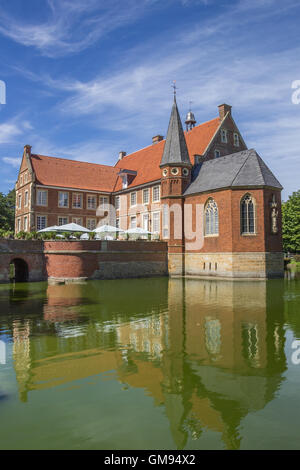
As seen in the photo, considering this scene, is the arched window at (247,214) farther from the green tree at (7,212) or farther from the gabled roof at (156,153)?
the green tree at (7,212)

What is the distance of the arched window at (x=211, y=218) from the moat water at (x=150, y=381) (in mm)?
17706

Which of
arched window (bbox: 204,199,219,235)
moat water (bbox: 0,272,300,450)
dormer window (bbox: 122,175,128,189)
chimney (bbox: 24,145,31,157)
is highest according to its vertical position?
chimney (bbox: 24,145,31,157)

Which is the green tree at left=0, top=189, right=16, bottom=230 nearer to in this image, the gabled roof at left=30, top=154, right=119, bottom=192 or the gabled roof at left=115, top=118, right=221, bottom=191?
the gabled roof at left=30, top=154, right=119, bottom=192

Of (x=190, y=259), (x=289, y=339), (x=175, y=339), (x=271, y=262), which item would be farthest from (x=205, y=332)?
(x=190, y=259)

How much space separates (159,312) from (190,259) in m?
19.0

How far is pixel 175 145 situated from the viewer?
3325 centimetres

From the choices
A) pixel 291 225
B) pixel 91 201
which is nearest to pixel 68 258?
pixel 91 201

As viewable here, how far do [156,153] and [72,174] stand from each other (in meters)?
10.0

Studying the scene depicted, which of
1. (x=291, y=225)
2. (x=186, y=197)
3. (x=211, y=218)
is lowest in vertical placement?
(x=211, y=218)

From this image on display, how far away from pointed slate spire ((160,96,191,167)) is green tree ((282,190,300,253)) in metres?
24.2

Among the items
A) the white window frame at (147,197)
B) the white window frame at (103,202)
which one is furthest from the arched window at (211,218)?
the white window frame at (103,202)

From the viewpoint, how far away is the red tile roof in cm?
3724

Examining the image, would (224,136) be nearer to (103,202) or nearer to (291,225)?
(103,202)

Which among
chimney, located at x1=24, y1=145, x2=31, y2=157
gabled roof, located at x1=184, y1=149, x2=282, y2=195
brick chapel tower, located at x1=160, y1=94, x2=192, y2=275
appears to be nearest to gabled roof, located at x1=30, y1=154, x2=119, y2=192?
chimney, located at x1=24, y1=145, x2=31, y2=157
